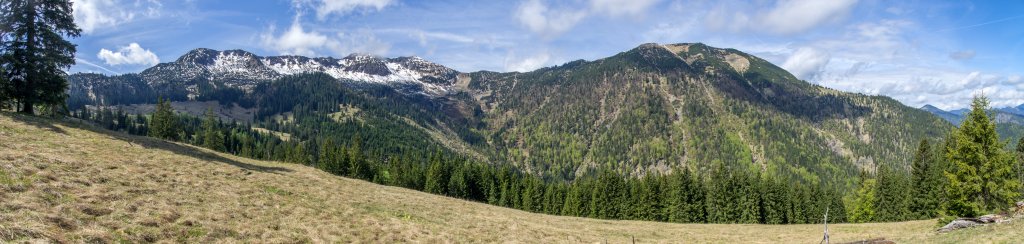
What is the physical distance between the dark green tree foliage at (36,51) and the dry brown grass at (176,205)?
19.9ft

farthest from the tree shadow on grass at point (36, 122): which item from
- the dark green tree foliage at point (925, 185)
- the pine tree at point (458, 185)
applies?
the dark green tree foliage at point (925, 185)

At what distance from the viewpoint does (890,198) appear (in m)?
86.7

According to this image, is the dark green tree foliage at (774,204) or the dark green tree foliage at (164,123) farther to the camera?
the dark green tree foliage at (164,123)

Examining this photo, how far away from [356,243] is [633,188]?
289ft

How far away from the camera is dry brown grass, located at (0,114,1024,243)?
635 inches

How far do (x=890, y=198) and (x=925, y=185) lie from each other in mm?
7274

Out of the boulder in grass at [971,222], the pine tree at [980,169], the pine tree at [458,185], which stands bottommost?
the pine tree at [458,185]

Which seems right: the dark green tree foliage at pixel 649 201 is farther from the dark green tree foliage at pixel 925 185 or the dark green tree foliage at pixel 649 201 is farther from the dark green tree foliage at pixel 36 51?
the dark green tree foliage at pixel 36 51

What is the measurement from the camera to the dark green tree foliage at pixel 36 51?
40.3 metres

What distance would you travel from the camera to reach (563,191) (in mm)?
123125

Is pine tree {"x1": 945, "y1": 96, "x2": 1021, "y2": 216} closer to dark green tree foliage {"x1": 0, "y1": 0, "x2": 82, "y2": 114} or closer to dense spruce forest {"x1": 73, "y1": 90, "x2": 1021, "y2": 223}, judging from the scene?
dense spruce forest {"x1": 73, "y1": 90, "x2": 1021, "y2": 223}

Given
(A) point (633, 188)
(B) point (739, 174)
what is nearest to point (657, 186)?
(A) point (633, 188)

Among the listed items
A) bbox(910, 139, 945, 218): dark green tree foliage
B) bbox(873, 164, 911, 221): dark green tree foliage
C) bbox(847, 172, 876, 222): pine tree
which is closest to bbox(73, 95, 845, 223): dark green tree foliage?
bbox(847, 172, 876, 222): pine tree

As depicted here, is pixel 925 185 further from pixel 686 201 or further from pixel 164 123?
pixel 164 123
